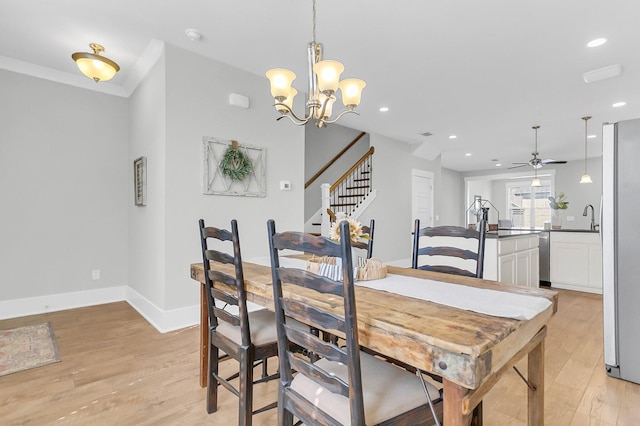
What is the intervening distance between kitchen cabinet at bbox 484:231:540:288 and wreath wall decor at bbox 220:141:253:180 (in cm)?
288

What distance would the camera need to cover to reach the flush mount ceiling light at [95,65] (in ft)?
8.99

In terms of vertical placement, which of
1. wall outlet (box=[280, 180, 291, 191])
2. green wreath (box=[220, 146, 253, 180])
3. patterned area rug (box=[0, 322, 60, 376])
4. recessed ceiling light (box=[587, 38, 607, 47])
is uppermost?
recessed ceiling light (box=[587, 38, 607, 47])

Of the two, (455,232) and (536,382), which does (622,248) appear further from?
(536,382)

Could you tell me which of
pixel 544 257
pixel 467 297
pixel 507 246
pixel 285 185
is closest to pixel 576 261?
pixel 544 257

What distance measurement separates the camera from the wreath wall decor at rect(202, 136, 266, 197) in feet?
10.8

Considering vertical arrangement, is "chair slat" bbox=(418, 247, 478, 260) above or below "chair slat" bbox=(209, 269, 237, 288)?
above

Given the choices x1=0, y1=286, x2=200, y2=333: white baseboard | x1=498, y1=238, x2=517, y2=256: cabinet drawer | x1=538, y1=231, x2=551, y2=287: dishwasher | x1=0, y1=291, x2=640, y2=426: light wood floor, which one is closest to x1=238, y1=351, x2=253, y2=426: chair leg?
x1=0, y1=291, x2=640, y2=426: light wood floor

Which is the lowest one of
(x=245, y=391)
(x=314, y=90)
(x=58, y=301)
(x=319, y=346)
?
(x=58, y=301)

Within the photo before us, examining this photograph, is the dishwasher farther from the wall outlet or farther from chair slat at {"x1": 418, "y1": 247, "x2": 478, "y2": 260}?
chair slat at {"x1": 418, "y1": 247, "x2": 478, "y2": 260}

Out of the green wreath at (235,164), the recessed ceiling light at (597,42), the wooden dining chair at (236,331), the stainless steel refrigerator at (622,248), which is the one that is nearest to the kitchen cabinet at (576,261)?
the recessed ceiling light at (597,42)

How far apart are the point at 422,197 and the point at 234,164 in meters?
4.80

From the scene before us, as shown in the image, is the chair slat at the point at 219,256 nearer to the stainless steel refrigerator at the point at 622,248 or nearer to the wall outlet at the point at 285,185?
the wall outlet at the point at 285,185

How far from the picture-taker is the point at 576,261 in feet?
15.3

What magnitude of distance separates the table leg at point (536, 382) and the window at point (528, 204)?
37.8 feet
